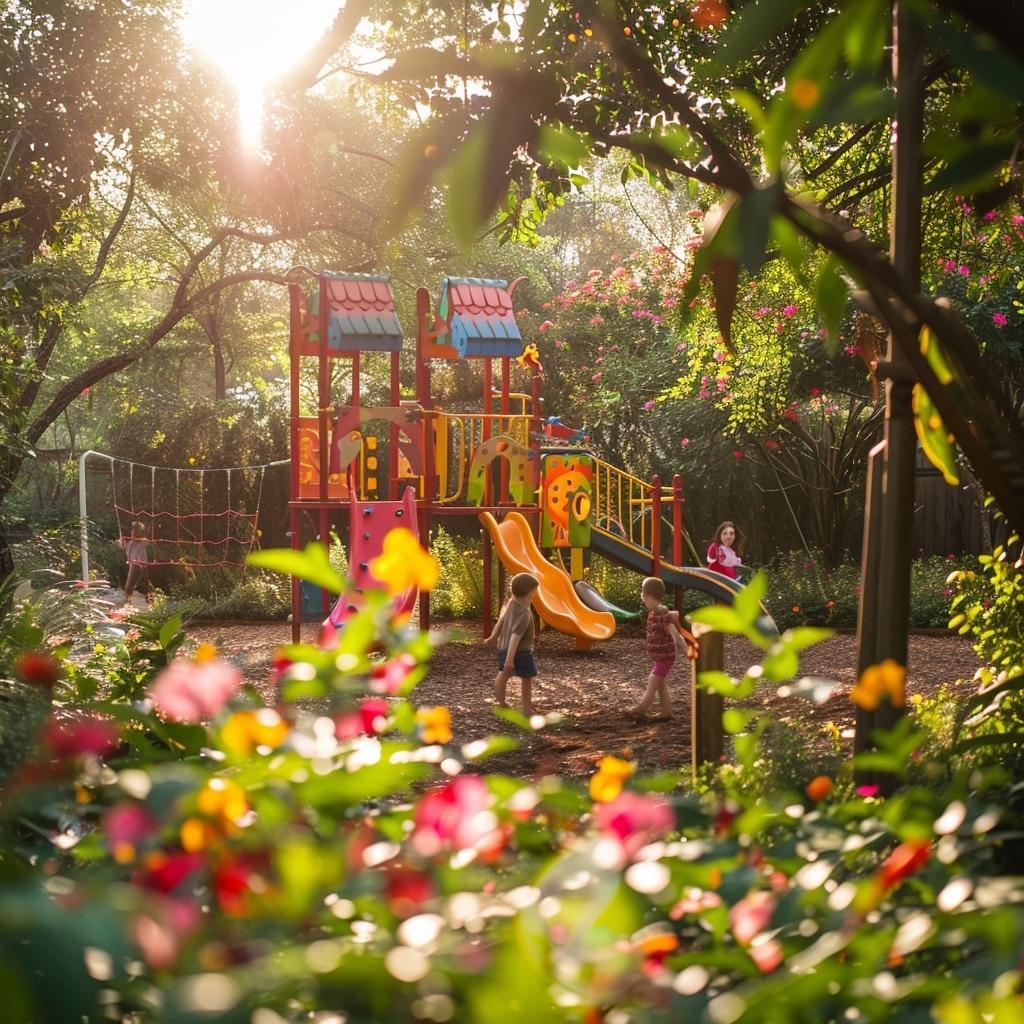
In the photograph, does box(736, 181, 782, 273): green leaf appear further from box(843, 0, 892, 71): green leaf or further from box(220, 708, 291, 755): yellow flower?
box(220, 708, 291, 755): yellow flower

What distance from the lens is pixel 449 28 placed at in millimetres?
5621

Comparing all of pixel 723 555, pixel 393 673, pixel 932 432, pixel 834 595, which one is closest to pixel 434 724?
pixel 393 673

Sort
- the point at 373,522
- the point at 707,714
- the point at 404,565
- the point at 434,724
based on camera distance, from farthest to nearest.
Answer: the point at 373,522, the point at 707,714, the point at 434,724, the point at 404,565

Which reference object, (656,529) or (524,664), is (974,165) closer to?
(524,664)

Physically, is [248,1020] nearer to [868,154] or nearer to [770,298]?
[868,154]

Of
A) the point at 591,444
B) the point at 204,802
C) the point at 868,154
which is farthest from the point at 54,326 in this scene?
the point at 204,802

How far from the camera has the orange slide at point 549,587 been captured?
995cm

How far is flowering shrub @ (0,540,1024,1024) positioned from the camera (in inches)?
26.5

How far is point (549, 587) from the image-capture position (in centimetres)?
1045

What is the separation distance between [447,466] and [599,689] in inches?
138

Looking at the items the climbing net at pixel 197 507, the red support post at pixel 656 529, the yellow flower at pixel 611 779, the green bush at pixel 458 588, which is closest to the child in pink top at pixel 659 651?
the red support post at pixel 656 529

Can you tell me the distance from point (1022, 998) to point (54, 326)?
14525 mm

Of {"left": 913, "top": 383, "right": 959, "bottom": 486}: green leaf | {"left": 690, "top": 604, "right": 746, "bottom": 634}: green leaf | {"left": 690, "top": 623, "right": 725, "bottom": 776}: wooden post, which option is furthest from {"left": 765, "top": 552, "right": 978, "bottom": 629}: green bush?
{"left": 690, "top": 604, "right": 746, "bottom": 634}: green leaf

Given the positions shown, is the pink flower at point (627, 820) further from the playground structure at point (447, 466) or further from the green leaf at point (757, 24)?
the playground structure at point (447, 466)
